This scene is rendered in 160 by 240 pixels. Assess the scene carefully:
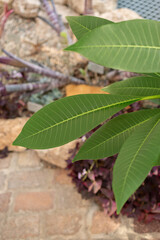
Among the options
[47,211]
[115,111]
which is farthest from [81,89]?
[115,111]

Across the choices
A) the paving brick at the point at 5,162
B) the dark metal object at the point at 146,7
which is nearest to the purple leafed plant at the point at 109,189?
the paving brick at the point at 5,162

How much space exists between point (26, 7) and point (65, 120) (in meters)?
2.90

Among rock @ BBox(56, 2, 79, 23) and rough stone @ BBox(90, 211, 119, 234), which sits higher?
rock @ BBox(56, 2, 79, 23)

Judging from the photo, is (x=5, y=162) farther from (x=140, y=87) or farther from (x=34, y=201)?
(x=140, y=87)

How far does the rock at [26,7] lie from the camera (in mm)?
3135

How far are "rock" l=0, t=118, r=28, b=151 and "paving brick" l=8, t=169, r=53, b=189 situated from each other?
334 millimetres

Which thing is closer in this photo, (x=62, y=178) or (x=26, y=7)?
(x=62, y=178)

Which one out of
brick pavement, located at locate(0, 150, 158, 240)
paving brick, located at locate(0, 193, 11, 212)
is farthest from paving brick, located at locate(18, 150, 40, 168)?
paving brick, located at locate(0, 193, 11, 212)

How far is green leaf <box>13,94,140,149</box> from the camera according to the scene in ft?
2.03

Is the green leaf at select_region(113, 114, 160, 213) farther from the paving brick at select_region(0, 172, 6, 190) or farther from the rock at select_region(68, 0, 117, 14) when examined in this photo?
the rock at select_region(68, 0, 117, 14)

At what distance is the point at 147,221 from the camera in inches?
61.7

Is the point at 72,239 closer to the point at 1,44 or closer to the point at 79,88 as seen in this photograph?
the point at 79,88

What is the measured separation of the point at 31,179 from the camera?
2.04 m

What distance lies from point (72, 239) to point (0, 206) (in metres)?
0.55
